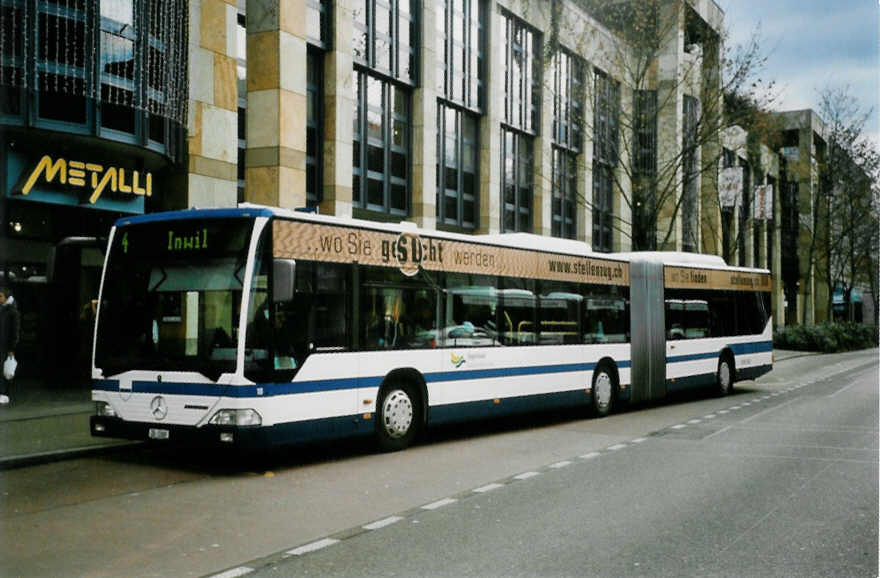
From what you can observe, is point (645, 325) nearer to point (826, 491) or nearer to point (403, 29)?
point (826, 491)

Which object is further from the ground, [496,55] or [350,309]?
[496,55]

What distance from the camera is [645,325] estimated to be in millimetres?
17844

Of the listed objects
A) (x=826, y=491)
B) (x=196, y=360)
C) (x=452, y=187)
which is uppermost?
(x=452, y=187)

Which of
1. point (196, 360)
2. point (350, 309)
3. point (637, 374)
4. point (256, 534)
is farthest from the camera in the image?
point (637, 374)

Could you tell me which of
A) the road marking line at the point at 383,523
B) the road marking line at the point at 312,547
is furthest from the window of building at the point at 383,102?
the road marking line at the point at 312,547

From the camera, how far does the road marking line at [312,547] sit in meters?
6.44

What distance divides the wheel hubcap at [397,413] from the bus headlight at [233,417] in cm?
232

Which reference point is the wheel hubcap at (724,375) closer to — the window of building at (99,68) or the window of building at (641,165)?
the window of building at (641,165)

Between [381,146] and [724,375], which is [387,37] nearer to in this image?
[381,146]

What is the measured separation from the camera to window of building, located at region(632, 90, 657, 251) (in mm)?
29500

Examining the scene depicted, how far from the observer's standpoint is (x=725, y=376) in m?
20.9

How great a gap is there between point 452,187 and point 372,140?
5121 mm

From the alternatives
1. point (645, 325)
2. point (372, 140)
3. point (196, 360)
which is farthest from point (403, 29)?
point (196, 360)

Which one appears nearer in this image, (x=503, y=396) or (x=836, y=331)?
(x=503, y=396)
